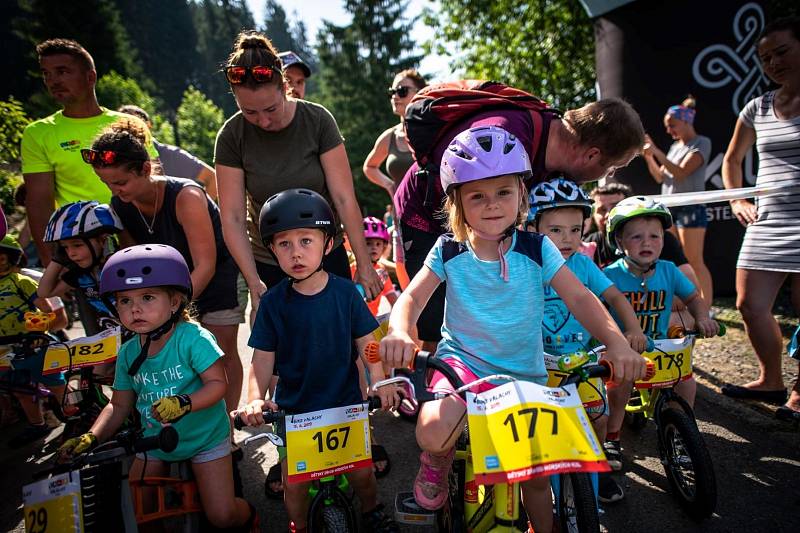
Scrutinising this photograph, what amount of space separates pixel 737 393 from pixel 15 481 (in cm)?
609

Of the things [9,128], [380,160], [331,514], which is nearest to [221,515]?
[331,514]

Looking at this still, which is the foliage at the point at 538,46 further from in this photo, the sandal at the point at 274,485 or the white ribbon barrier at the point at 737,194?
the sandal at the point at 274,485

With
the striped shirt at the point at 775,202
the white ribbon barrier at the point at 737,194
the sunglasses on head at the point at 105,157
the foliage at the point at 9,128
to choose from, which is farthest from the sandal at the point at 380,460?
the foliage at the point at 9,128

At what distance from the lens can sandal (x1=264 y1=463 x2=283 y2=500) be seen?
3230 millimetres

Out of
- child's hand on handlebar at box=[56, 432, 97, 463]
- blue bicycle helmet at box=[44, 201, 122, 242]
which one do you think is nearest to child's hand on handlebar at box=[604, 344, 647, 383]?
child's hand on handlebar at box=[56, 432, 97, 463]

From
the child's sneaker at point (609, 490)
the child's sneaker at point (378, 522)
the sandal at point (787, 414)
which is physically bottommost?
the sandal at point (787, 414)

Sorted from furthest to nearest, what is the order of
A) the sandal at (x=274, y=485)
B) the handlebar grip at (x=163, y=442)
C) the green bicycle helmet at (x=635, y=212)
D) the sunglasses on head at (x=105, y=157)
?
the green bicycle helmet at (x=635, y=212) → the sandal at (x=274, y=485) → the sunglasses on head at (x=105, y=157) → the handlebar grip at (x=163, y=442)

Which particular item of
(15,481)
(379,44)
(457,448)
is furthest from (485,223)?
(379,44)

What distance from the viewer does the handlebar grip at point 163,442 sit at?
185 centimetres

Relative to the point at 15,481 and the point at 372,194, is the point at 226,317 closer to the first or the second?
the point at 15,481

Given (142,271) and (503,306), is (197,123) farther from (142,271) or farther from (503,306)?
(503,306)

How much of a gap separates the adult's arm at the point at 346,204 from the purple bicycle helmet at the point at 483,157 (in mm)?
1163

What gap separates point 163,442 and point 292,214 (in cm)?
121

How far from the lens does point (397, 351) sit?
1885 mm
